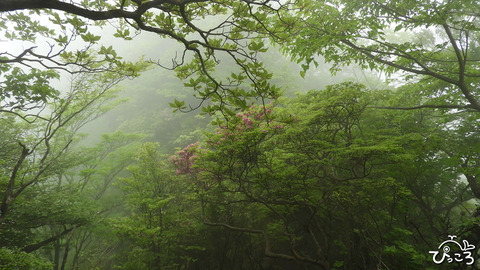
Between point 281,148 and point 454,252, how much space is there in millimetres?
2860

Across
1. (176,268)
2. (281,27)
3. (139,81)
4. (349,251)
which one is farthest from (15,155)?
(139,81)

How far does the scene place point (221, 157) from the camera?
12.5ft

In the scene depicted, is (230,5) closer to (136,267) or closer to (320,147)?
(320,147)

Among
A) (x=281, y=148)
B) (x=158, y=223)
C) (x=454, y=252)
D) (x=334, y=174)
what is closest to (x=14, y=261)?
(x=158, y=223)

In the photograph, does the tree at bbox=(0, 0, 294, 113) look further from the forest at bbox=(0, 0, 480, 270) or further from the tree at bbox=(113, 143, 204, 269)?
the tree at bbox=(113, 143, 204, 269)

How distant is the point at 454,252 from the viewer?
328cm

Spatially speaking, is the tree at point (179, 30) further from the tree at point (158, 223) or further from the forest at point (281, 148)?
the tree at point (158, 223)

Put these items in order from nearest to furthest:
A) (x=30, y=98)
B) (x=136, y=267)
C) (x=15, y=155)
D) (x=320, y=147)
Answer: (x=30, y=98), (x=320, y=147), (x=136, y=267), (x=15, y=155)

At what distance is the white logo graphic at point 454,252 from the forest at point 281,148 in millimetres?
27

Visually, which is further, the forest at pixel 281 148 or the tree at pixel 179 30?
the forest at pixel 281 148

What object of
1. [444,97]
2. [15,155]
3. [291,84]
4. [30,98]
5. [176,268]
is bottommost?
[176,268]

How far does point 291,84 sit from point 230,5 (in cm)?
1188

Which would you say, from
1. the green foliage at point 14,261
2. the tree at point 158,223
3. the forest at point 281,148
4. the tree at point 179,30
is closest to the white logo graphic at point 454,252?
the forest at point 281,148

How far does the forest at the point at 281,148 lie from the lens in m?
2.20
